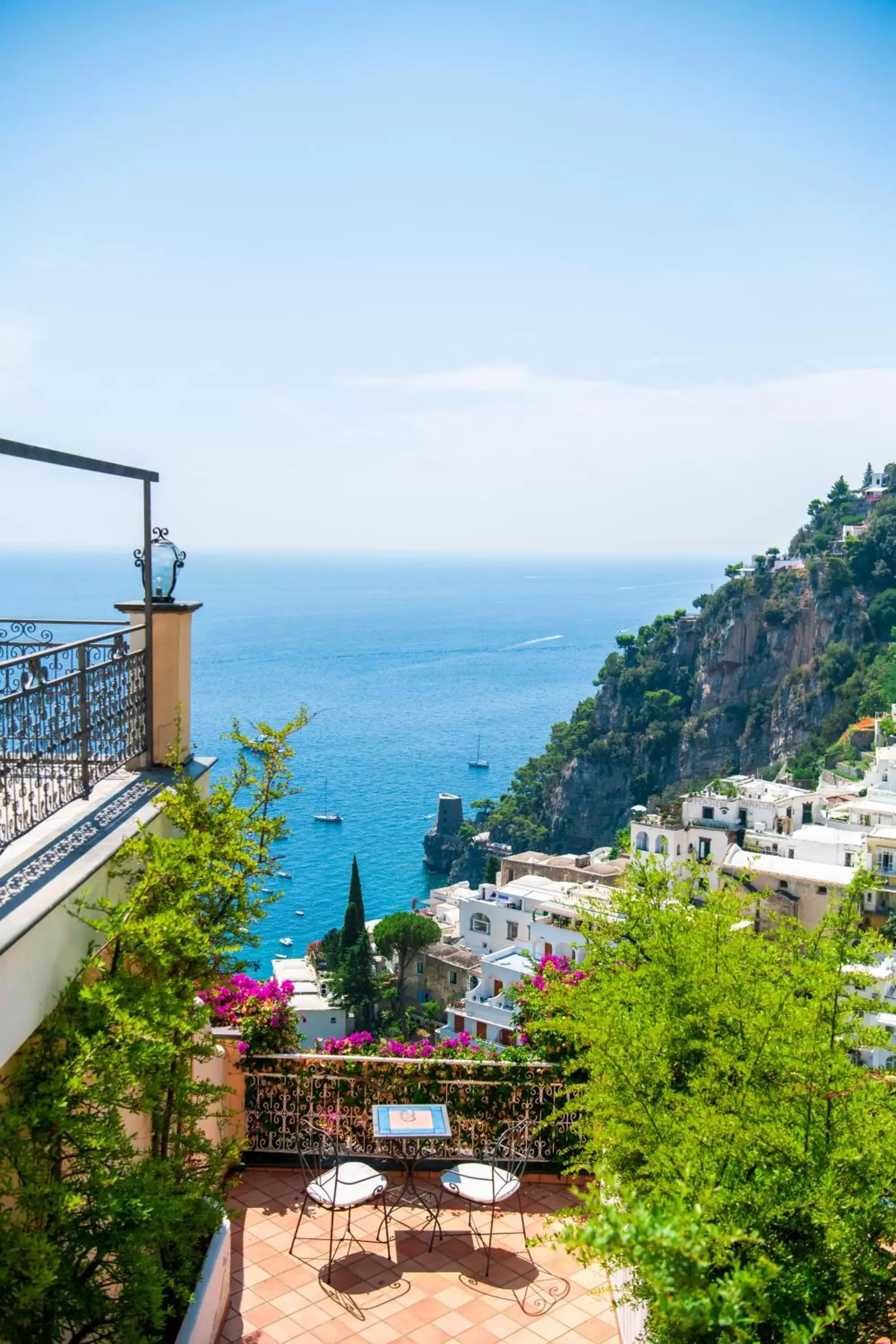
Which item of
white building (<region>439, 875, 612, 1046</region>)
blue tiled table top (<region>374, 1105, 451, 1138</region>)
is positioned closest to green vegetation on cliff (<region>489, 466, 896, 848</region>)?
white building (<region>439, 875, 612, 1046</region>)

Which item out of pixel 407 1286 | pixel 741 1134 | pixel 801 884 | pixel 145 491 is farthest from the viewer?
pixel 801 884

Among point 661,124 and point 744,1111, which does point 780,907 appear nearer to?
point 661,124

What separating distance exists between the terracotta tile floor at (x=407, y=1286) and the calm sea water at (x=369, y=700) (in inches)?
1074

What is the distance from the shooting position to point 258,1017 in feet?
21.5

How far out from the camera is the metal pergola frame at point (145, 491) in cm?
375

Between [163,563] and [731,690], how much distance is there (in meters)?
79.1

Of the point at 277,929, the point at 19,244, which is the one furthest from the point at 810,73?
the point at 277,929

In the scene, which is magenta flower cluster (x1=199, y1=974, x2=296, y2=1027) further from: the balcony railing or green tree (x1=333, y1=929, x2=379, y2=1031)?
green tree (x1=333, y1=929, x2=379, y2=1031)

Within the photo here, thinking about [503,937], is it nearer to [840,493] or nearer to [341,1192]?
[341,1192]

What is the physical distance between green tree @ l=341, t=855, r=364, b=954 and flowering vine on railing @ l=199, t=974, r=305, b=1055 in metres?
34.3

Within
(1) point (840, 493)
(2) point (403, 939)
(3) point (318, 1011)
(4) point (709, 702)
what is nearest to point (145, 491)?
(3) point (318, 1011)

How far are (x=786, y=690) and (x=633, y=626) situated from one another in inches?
3811

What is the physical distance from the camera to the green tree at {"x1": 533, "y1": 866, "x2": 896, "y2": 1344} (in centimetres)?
251

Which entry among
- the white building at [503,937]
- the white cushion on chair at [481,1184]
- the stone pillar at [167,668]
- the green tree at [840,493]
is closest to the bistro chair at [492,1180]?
the white cushion on chair at [481,1184]
